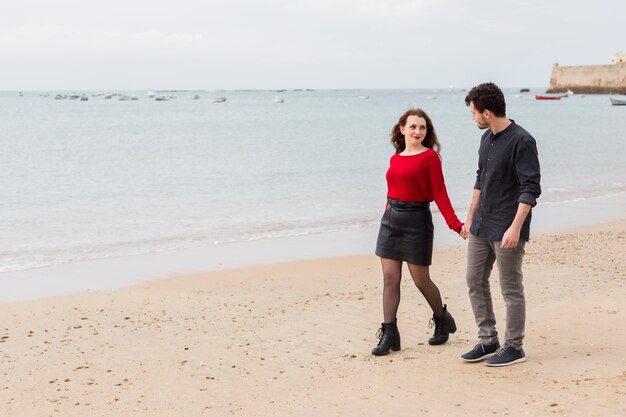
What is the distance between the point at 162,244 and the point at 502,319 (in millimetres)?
7710

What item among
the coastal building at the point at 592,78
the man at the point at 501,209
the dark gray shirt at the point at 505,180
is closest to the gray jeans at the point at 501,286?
the man at the point at 501,209

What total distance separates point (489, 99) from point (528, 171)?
21.0 inches

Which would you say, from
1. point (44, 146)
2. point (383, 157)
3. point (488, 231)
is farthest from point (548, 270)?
point (44, 146)

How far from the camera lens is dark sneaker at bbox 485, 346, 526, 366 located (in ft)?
17.4

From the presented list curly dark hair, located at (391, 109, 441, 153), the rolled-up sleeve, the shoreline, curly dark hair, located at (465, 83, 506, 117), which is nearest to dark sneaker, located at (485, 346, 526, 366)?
the rolled-up sleeve

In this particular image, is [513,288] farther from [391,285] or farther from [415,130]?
[415,130]

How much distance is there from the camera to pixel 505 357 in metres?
5.34

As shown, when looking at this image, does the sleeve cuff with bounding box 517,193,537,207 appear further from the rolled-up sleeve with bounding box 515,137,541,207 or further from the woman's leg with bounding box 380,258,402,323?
the woman's leg with bounding box 380,258,402,323

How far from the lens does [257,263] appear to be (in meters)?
10.9

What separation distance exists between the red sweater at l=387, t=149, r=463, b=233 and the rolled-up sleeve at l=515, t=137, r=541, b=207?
0.68 m

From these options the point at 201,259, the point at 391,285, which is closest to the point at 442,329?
the point at 391,285

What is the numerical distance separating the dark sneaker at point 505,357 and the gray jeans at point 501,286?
0.04 meters

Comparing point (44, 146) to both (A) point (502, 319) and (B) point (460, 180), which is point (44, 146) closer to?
(B) point (460, 180)

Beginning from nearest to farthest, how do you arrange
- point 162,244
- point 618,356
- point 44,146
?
1. point 618,356
2. point 162,244
3. point 44,146
